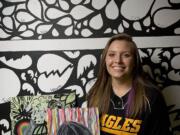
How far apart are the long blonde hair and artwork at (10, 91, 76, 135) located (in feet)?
0.54

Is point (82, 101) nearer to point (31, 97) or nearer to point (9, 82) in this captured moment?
point (31, 97)

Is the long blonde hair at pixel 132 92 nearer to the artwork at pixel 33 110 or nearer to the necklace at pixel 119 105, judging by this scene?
the necklace at pixel 119 105

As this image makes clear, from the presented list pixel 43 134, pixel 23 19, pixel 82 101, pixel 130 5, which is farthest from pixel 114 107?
pixel 23 19

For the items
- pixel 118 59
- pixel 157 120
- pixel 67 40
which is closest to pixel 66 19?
pixel 67 40

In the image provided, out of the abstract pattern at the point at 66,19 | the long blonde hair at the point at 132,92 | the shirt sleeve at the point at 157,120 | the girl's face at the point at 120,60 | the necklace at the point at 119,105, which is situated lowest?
the shirt sleeve at the point at 157,120

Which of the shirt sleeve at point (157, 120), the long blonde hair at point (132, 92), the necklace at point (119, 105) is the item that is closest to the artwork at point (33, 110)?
the long blonde hair at point (132, 92)

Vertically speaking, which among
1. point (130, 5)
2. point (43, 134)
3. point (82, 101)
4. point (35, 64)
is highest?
point (130, 5)

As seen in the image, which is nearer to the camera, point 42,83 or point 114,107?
point 114,107

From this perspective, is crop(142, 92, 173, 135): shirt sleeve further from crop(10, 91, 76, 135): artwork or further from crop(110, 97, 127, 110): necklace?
crop(10, 91, 76, 135): artwork

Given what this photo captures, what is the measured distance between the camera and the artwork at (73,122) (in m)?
1.18

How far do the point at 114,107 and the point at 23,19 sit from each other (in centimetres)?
66

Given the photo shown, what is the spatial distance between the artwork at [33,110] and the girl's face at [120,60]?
0.32 metres

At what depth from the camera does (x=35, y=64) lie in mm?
1415

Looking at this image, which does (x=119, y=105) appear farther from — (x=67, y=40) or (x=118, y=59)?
(x=67, y=40)
